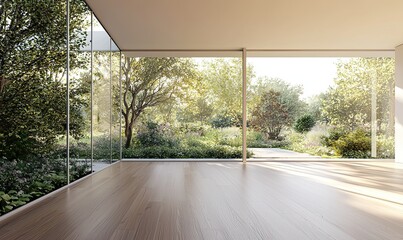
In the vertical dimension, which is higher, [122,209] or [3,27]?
[3,27]

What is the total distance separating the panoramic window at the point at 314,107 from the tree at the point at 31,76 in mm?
4885

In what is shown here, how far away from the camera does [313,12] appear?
4391 millimetres

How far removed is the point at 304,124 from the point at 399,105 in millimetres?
2099

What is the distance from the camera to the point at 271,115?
722 cm

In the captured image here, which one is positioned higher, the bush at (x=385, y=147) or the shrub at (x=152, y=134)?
the shrub at (x=152, y=134)

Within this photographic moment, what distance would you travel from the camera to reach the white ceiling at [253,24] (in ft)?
13.6

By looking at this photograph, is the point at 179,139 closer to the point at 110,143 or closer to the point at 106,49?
the point at 110,143

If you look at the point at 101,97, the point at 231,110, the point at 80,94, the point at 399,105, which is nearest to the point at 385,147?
the point at 399,105

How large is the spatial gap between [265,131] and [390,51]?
3456 millimetres

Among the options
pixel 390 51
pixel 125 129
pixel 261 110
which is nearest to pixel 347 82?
pixel 390 51

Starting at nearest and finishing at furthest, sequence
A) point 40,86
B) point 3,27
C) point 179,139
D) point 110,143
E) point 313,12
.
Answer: point 3,27 < point 40,86 < point 313,12 < point 110,143 < point 179,139

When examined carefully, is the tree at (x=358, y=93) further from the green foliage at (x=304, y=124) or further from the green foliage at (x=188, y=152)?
the green foliage at (x=188, y=152)

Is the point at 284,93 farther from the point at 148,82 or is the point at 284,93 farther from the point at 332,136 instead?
the point at 148,82

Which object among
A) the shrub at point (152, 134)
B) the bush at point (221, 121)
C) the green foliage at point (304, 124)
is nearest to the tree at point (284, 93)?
the green foliage at point (304, 124)
